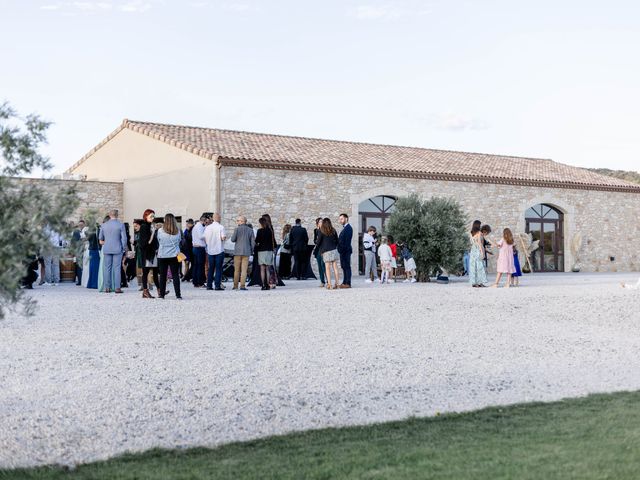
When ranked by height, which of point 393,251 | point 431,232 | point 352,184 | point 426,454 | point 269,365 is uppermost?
point 352,184

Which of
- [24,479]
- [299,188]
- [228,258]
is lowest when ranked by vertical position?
[24,479]

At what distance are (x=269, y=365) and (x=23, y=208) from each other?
141 inches

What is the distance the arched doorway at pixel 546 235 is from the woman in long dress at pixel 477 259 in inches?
450

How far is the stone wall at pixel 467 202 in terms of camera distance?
21328 millimetres

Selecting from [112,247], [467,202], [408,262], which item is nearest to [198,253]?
[112,247]

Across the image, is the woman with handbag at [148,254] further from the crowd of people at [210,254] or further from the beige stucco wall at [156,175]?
the beige stucco wall at [156,175]

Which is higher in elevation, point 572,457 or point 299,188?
point 299,188

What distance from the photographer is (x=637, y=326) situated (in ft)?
34.1

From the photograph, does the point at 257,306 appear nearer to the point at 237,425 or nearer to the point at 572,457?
the point at 237,425

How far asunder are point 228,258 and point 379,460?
1457cm

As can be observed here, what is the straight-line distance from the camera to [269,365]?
7023 millimetres

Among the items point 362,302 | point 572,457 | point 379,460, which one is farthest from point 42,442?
point 362,302

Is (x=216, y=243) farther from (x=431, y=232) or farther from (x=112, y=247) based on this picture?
(x=431, y=232)

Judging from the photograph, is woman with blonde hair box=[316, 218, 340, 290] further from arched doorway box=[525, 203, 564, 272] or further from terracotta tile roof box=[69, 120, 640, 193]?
arched doorway box=[525, 203, 564, 272]
